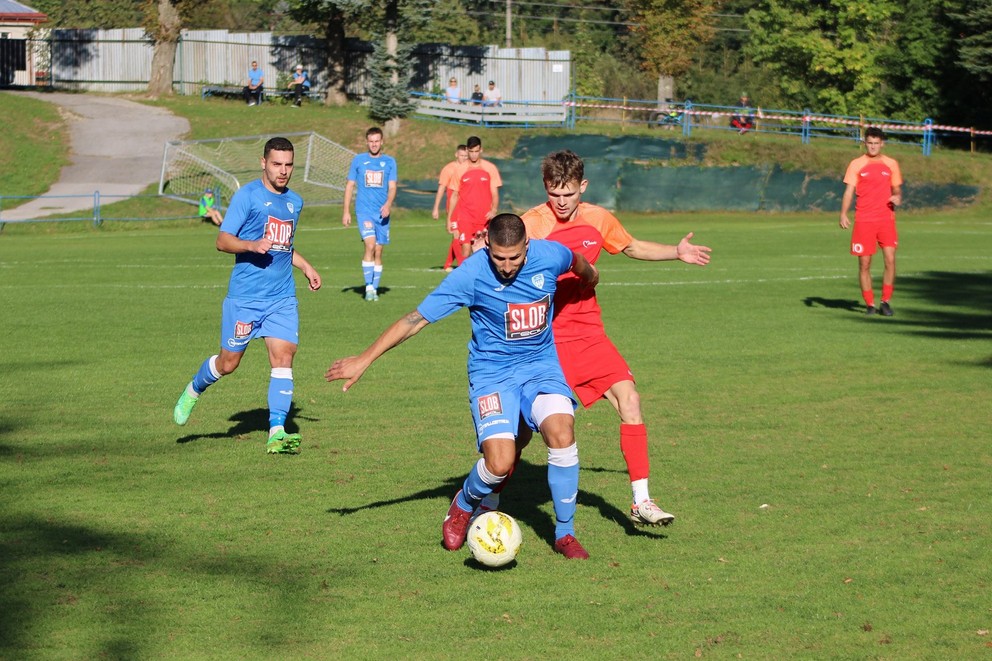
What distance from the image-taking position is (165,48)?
1861 inches

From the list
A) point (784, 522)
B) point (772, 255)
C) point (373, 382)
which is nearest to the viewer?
point (784, 522)

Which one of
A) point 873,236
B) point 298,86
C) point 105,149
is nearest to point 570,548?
point 873,236

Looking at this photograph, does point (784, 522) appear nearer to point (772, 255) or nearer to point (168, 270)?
point (168, 270)

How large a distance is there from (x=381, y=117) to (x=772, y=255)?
69.2 feet

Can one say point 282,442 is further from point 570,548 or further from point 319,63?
point 319,63

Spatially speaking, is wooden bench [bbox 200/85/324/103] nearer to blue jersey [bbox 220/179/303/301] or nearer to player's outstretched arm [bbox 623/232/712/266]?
blue jersey [bbox 220/179/303/301]

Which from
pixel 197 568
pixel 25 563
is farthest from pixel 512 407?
pixel 25 563

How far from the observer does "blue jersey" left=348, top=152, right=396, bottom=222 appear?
18.0m

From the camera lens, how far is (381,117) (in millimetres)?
42906

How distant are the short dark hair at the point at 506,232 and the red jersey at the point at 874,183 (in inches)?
448

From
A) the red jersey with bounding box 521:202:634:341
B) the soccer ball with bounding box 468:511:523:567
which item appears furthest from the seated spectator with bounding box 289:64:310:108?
the soccer ball with bounding box 468:511:523:567

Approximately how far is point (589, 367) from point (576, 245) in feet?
2.55

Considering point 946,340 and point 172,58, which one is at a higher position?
point 172,58

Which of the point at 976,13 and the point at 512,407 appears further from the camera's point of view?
the point at 976,13
